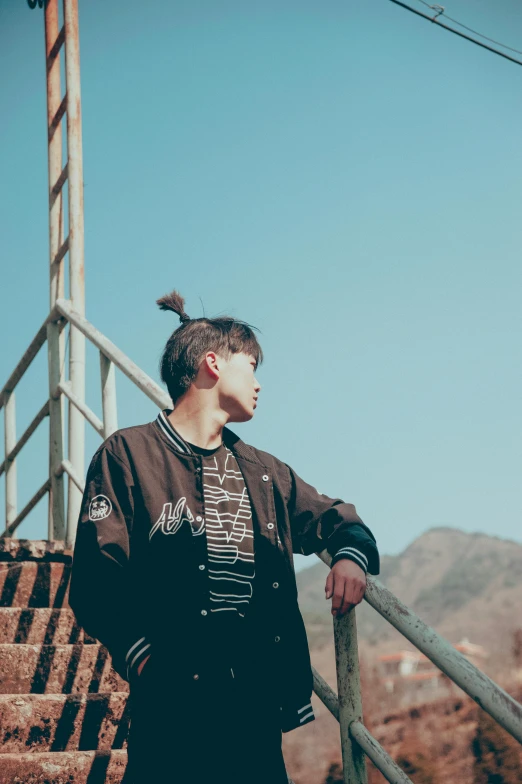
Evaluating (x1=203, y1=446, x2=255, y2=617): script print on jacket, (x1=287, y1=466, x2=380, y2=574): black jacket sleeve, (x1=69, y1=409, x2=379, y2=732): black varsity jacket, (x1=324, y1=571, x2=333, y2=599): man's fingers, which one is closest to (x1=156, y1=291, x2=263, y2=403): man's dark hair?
(x1=69, y1=409, x2=379, y2=732): black varsity jacket

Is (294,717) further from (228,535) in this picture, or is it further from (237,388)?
(237,388)

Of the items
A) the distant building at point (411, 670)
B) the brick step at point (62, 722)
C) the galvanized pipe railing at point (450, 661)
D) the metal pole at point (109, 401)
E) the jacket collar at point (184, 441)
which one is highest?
the metal pole at point (109, 401)

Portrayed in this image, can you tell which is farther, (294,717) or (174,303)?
(174,303)

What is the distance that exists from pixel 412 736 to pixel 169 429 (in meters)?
17.1

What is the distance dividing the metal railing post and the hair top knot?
230cm

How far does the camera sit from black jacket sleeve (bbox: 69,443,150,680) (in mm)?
1703

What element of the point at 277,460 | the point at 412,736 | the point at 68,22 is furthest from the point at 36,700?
the point at 412,736

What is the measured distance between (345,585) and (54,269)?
3.30 m

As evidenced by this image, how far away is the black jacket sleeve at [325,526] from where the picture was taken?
200cm

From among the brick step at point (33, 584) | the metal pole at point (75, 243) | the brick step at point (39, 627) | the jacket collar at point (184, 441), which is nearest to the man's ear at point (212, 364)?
the jacket collar at point (184, 441)

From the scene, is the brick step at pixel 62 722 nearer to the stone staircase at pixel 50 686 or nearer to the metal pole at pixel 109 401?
the stone staircase at pixel 50 686

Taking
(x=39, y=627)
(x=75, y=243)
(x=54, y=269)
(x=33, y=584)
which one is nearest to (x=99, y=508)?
(x=39, y=627)

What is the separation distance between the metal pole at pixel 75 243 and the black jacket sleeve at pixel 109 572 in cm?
189

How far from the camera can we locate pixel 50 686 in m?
2.58
